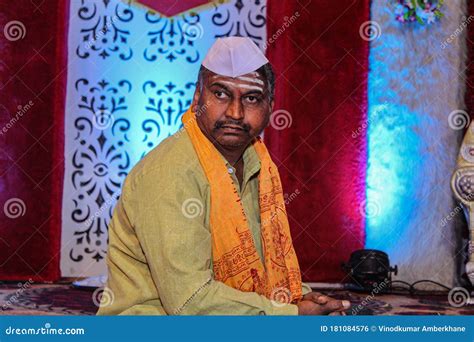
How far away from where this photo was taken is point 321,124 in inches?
227

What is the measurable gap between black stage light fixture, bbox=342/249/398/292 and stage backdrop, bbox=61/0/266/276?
186 centimetres

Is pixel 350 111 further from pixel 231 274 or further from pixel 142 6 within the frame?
pixel 231 274

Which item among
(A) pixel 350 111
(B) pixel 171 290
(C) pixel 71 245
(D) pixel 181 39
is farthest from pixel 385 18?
(B) pixel 171 290

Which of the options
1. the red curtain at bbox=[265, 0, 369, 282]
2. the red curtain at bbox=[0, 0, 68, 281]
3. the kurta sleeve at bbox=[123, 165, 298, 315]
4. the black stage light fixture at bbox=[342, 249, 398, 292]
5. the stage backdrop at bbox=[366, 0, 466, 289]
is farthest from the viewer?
the stage backdrop at bbox=[366, 0, 466, 289]

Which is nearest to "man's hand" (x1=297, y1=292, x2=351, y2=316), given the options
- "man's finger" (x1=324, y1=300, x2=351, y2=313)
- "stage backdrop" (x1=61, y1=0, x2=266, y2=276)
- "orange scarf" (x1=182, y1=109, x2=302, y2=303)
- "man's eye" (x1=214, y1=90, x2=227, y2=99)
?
"man's finger" (x1=324, y1=300, x2=351, y2=313)

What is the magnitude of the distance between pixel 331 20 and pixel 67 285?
3.06 metres

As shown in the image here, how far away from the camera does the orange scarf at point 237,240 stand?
6.57 feet

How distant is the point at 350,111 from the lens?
5797 millimetres

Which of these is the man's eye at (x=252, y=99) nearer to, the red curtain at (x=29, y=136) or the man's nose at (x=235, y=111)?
the man's nose at (x=235, y=111)

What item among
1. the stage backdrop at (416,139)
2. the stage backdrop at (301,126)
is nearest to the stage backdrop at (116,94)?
the stage backdrop at (301,126)

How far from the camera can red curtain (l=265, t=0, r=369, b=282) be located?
5715 mm

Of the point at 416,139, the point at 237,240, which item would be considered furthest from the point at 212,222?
the point at 416,139

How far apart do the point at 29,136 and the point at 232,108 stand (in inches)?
153

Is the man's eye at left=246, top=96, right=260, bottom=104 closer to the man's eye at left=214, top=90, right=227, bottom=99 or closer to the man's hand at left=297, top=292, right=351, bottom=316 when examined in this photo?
the man's eye at left=214, top=90, right=227, bottom=99
